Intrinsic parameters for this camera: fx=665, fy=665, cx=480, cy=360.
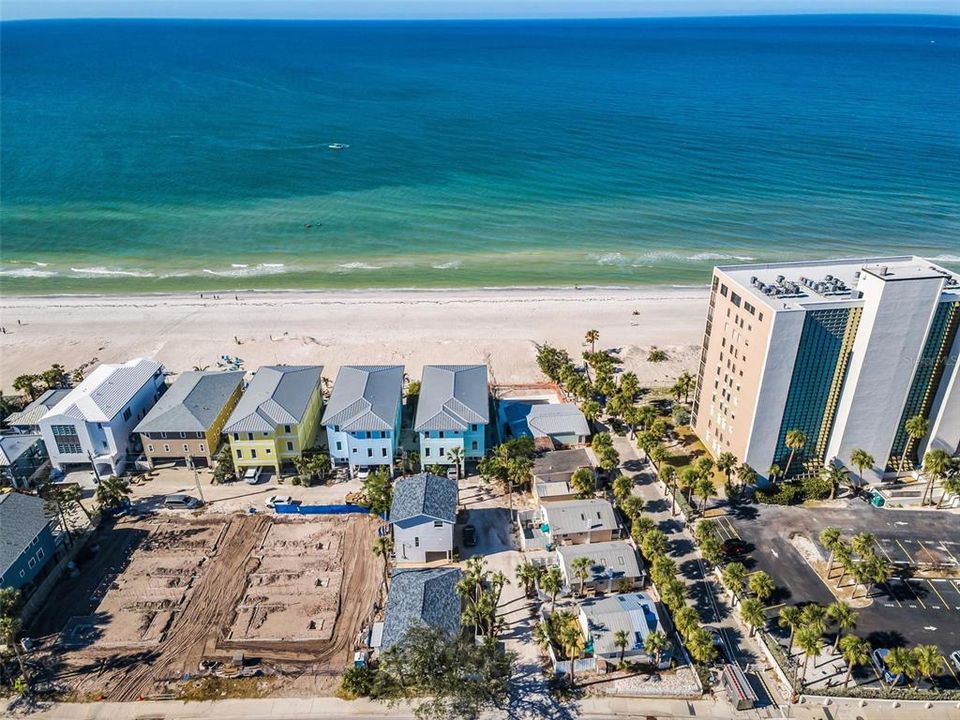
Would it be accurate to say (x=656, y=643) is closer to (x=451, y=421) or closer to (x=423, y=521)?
(x=423, y=521)

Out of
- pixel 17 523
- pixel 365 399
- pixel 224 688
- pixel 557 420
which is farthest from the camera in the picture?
pixel 557 420

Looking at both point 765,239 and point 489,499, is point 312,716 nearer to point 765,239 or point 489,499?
point 489,499

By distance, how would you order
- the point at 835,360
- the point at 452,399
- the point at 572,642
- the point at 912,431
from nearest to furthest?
the point at 572,642 → the point at 835,360 → the point at 912,431 → the point at 452,399

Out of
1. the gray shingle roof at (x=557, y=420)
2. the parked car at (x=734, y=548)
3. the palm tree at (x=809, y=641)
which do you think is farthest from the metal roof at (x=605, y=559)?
the gray shingle roof at (x=557, y=420)

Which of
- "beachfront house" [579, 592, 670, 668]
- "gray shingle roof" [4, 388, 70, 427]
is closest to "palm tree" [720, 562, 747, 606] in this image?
"beachfront house" [579, 592, 670, 668]

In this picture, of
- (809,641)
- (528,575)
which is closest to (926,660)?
(809,641)

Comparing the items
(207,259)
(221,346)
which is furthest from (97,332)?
(207,259)
